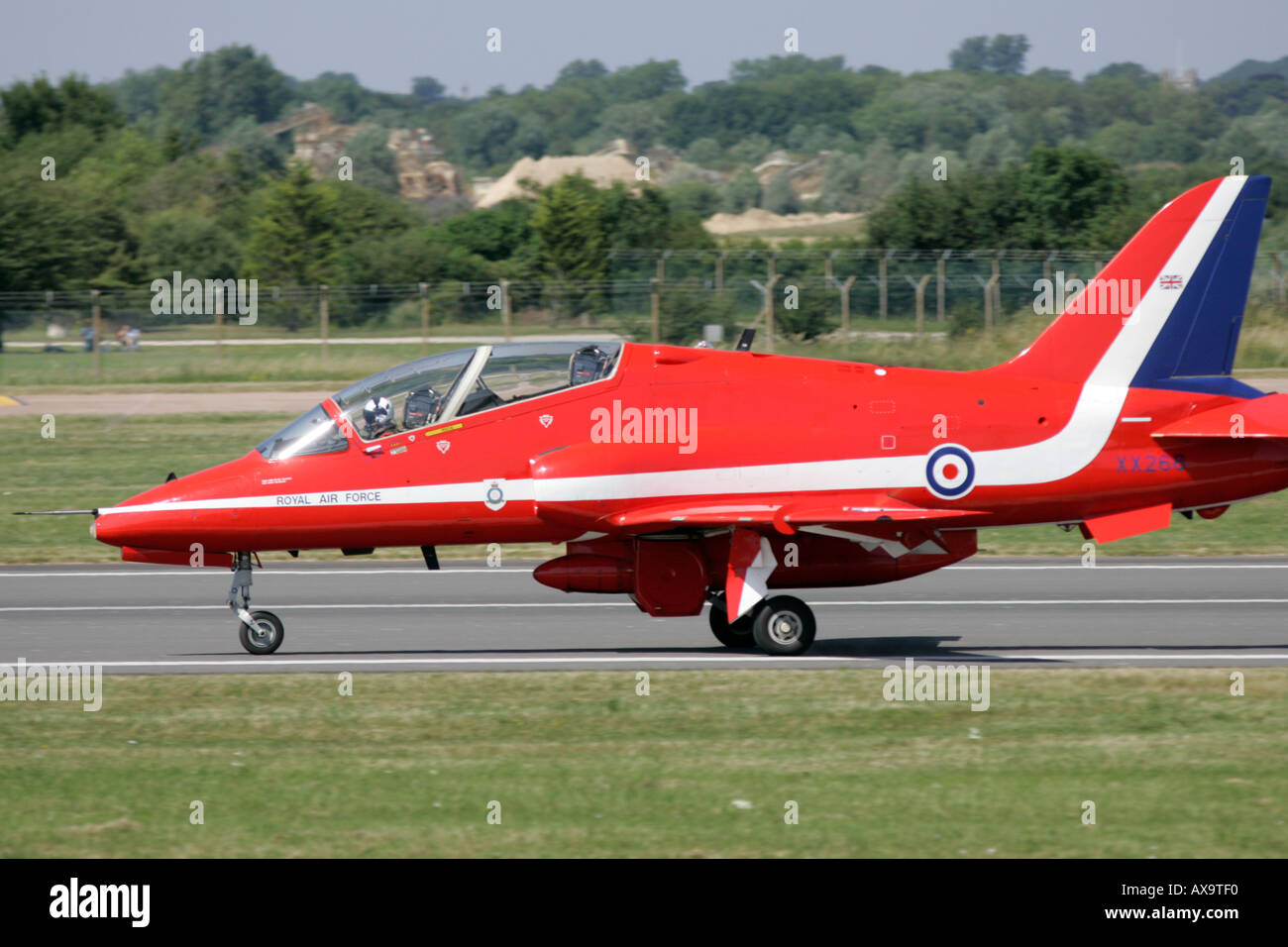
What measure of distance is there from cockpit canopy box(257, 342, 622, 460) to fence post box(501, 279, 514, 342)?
863 inches

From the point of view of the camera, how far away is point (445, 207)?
130500 mm

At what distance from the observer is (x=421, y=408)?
13.3m

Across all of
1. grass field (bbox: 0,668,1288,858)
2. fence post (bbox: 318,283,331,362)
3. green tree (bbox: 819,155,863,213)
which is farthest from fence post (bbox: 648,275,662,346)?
green tree (bbox: 819,155,863,213)

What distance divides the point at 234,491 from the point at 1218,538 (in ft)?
44.4

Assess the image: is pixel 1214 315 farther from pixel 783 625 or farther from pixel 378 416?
pixel 378 416

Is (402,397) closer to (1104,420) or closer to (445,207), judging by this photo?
(1104,420)

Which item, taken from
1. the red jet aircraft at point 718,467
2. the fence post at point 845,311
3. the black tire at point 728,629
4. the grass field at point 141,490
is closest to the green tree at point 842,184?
the fence post at point 845,311

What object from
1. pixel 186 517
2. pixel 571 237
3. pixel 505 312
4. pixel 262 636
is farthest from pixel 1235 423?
pixel 571 237

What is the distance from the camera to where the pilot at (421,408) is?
13.3 metres

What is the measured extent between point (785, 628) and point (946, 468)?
198 cm

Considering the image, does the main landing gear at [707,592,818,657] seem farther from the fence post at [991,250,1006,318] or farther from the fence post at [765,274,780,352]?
the fence post at [991,250,1006,318]

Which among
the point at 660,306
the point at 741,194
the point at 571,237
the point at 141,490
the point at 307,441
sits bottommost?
the point at 141,490

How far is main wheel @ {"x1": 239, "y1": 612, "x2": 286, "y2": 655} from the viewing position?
1358 centimetres

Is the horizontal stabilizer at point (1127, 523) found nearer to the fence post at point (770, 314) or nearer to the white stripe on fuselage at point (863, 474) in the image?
the white stripe on fuselage at point (863, 474)
